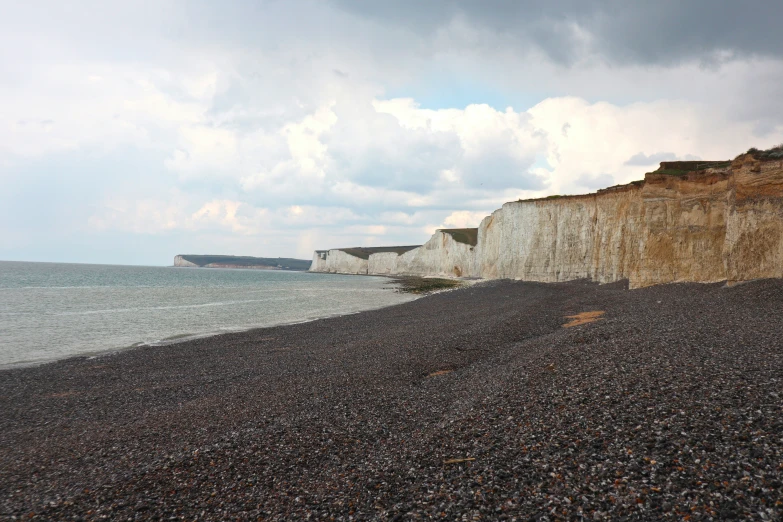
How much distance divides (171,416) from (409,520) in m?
7.21

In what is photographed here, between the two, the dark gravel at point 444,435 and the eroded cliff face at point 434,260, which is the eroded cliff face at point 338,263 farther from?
the dark gravel at point 444,435

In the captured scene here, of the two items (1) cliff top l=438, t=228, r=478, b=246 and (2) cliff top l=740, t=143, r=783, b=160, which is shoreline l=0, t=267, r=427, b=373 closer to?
(2) cliff top l=740, t=143, r=783, b=160

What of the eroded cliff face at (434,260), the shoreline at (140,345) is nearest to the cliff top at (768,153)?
the shoreline at (140,345)

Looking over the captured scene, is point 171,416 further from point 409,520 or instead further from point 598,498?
point 598,498

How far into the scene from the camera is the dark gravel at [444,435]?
4535 millimetres

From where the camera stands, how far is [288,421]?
328 inches

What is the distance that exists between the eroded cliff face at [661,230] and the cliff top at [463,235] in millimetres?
29002

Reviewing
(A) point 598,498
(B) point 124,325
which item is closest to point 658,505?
(A) point 598,498

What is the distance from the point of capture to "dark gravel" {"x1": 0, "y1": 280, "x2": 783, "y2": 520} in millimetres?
4535

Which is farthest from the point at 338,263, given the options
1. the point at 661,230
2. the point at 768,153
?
the point at 768,153

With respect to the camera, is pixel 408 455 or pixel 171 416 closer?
pixel 408 455

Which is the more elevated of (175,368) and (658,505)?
(658,505)

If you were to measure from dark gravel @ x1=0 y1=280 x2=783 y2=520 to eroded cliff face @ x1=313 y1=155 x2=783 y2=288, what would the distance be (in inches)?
286

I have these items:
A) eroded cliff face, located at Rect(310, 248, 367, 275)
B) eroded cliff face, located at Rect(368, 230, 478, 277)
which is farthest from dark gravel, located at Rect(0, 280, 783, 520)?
eroded cliff face, located at Rect(310, 248, 367, 275)
